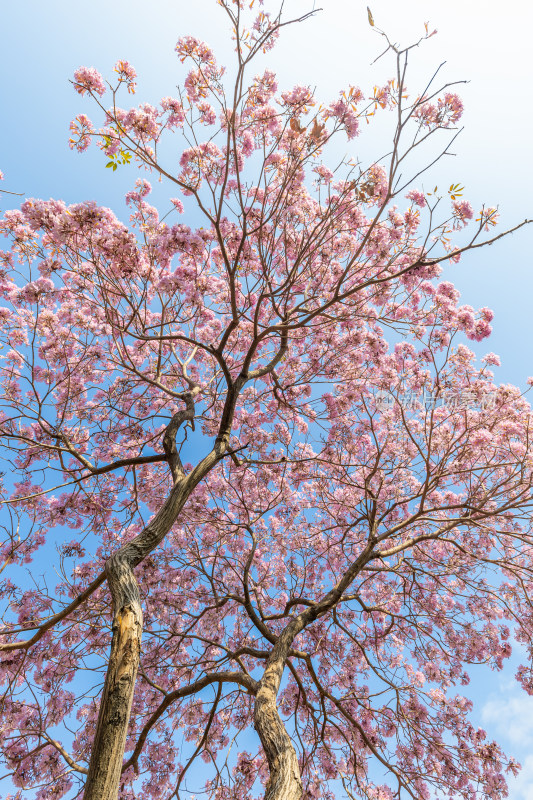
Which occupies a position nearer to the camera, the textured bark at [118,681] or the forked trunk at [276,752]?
the textured bark at [118,681]

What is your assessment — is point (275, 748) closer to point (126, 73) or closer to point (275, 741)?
point (275, 741)

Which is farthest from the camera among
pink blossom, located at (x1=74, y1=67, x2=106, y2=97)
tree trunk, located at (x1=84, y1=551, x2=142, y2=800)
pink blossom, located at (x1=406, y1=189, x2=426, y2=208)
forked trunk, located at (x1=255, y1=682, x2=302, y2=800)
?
pink blossom, located at (x1=406, y1=189, x2=426, y2=208)

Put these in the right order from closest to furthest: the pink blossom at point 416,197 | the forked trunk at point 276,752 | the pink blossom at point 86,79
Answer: the forked trunk at point 276,752, the pink blossom at point 86,79, the pink blossom at point 416,197

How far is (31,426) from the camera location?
6527 millimetres

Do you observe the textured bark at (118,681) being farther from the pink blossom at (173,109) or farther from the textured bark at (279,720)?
the pink blossom at (173,109)

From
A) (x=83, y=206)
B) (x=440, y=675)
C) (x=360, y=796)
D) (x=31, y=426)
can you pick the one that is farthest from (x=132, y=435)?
(x=440, y=675)

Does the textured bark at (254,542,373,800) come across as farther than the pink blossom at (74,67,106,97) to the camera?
No

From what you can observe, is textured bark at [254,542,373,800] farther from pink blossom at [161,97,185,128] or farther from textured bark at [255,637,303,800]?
pink blossom at [161,97,185,128]

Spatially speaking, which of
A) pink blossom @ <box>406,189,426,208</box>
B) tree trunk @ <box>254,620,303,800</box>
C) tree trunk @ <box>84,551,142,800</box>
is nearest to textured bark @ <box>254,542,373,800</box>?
tree trunk @ <box>254,620,303,800</box>

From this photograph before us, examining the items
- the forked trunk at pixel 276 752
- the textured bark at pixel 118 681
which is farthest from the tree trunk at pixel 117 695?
the forked trunk at pixel 276 752

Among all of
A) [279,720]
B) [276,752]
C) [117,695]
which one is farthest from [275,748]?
[117,695]

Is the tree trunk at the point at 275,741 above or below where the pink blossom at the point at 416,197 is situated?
below

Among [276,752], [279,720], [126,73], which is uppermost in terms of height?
[126,73]

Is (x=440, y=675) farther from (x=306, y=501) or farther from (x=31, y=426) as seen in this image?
(x=31, y=426)
